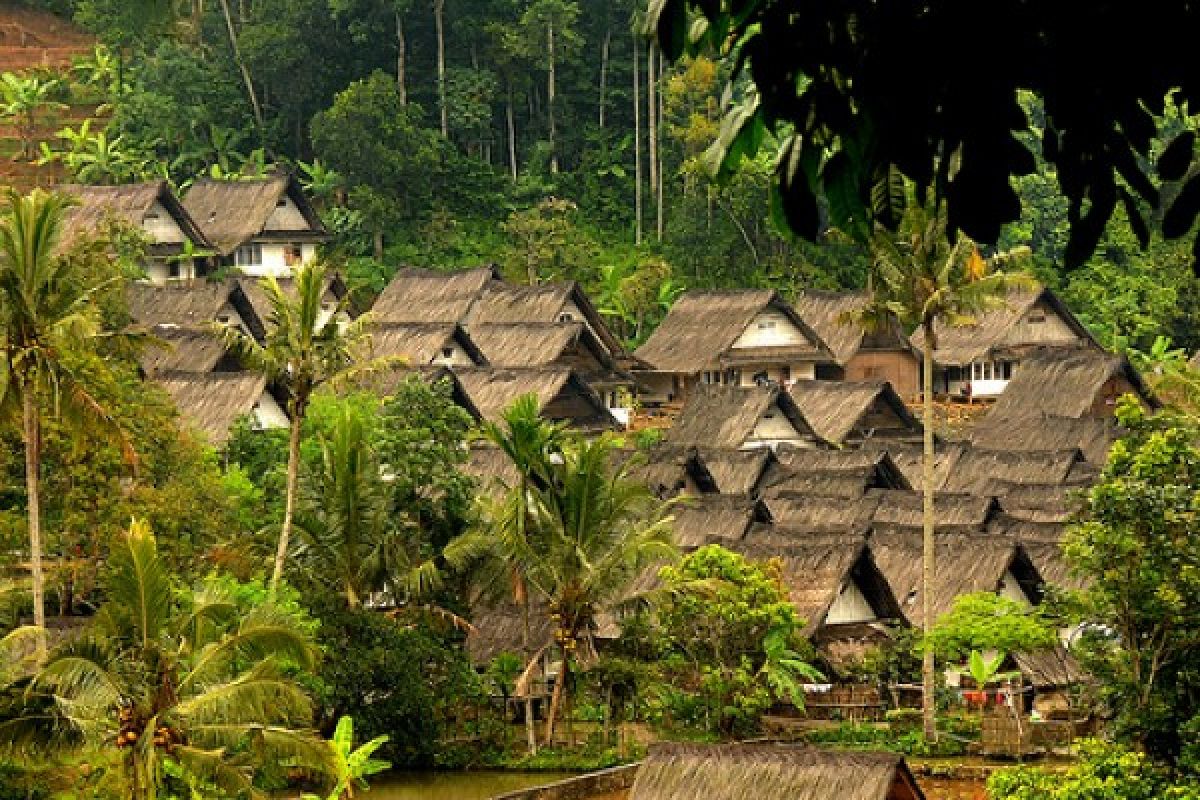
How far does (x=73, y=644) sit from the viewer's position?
1805 cm

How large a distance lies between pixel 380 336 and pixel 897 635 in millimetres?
20490

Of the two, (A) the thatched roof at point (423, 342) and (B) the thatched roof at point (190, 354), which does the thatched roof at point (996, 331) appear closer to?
(A) the thatched roof at point (423, 342)

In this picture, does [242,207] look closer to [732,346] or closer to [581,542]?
[732,346]

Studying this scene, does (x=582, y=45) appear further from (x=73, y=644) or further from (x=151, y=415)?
(x=73, y=644)

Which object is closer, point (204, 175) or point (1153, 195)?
point (1153, 195)

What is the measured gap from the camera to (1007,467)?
141ft

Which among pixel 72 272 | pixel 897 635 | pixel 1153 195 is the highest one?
pixel 1153 195

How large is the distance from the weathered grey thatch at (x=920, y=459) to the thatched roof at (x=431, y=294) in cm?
1266

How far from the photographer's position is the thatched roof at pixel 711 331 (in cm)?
5444

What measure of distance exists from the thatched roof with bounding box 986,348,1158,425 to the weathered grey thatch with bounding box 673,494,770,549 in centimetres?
1168

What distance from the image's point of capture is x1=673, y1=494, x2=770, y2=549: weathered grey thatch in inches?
1483

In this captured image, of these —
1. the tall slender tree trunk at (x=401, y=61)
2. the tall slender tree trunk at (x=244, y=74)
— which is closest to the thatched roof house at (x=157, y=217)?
the tall slender tree trunk at (x=244, y=74)

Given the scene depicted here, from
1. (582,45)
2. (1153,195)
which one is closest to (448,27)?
(582,45)

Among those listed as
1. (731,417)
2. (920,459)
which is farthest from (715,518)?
(731,417)
